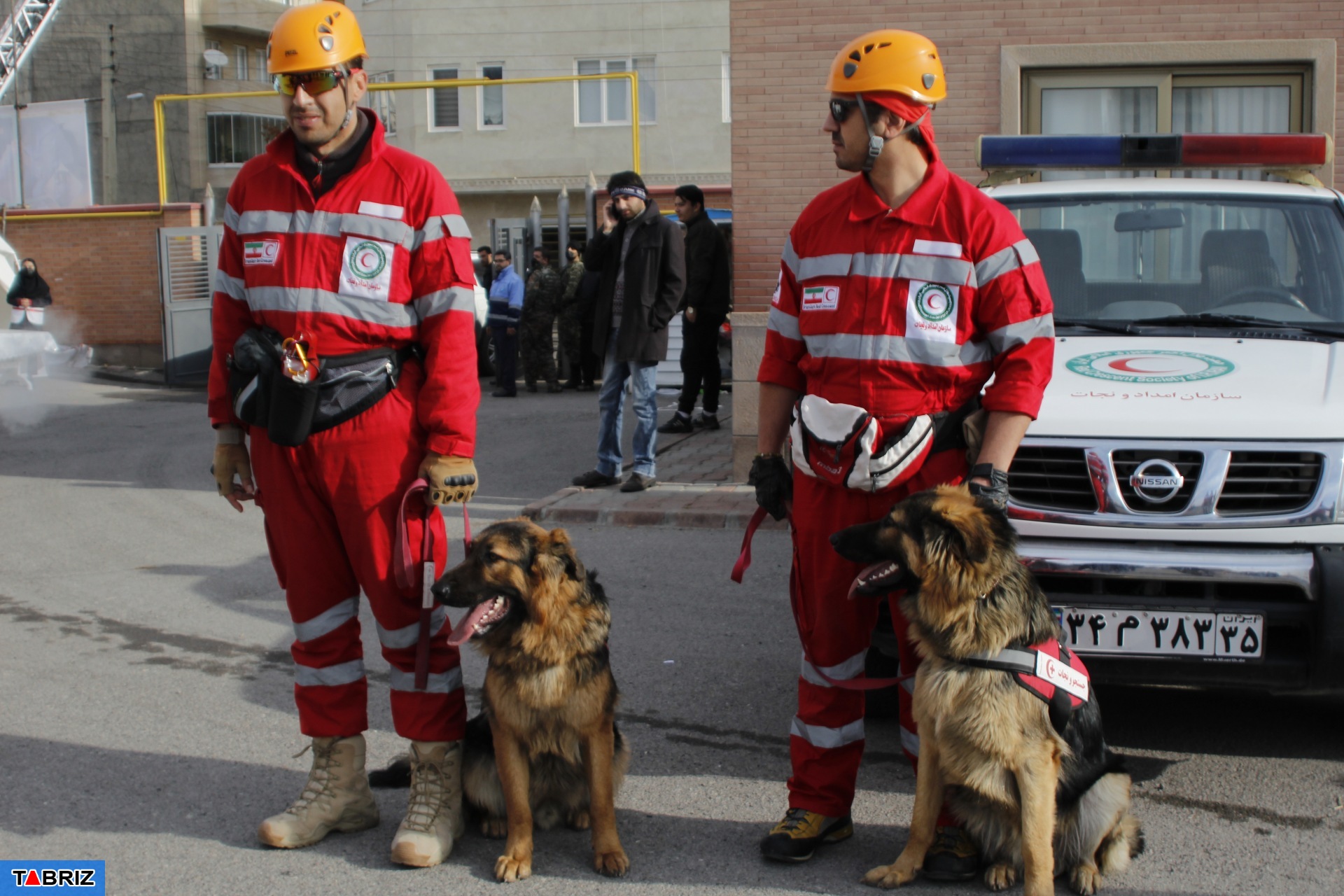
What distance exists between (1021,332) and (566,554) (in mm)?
1345

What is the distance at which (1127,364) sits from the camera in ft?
14.2

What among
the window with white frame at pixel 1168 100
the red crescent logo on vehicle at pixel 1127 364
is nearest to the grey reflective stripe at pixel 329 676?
the red crescent logo on vehicle at pixel 1127 364

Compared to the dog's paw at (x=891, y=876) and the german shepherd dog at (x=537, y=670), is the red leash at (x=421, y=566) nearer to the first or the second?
the german shepherd dog at (x=537, y=670)

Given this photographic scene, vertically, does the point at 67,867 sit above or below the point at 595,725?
below

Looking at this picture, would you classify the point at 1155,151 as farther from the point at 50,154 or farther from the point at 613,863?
the point at 50,154

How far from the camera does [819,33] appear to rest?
9.17 meters

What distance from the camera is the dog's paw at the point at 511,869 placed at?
3422 millimetres

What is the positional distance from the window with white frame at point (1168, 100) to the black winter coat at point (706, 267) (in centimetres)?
319

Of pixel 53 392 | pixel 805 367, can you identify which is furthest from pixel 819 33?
pixel 53 392

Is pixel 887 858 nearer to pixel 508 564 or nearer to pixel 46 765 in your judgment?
pixel 508 564

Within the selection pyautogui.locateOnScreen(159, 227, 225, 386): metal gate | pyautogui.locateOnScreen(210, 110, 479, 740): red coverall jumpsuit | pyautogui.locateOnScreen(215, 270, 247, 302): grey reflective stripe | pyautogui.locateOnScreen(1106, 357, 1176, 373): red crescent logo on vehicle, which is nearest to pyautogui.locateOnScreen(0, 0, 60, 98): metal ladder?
pyautogui.locateOnScreen(159, 227, 225, 386): metal gate

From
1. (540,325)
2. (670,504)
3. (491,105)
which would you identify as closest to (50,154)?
(491,105)

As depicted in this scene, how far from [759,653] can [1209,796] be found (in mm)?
2058

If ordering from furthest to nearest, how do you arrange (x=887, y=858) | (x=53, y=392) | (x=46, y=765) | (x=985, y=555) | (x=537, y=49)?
1. (x=537, y=49)
2. (x=53, y=392)
3. (x=46, y=765)
4. (x=887, y=858)
5. (x=985, y=555)
